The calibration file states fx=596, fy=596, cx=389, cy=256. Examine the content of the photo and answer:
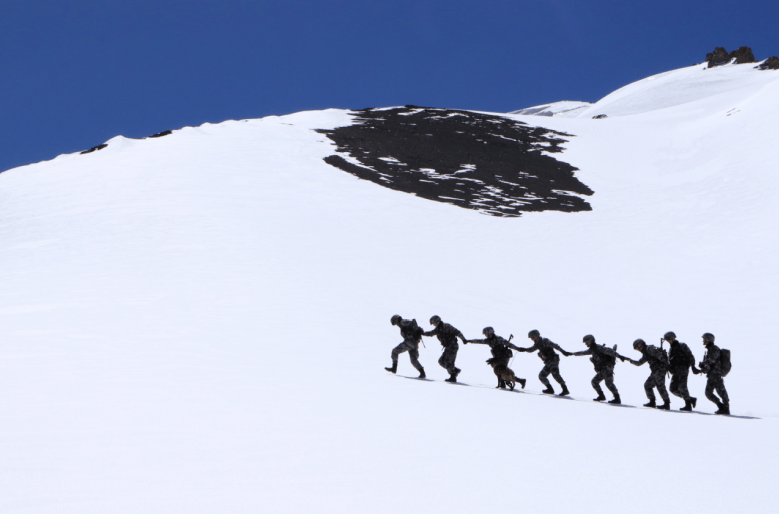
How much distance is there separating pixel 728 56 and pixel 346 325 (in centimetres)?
8293

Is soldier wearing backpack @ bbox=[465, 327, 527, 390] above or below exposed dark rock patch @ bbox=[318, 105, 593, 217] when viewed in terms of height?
below

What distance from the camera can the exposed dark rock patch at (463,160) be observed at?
29.5 meters

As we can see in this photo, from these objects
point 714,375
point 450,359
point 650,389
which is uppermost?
point 714,375

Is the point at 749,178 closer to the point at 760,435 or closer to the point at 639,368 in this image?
the point at 639,368

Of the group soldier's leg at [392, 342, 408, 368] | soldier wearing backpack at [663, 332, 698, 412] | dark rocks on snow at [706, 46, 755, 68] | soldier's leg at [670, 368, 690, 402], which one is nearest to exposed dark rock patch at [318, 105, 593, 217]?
soldier's leg at [392, 342, 408, 368]

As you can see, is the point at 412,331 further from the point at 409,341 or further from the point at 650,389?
the point at 650,389

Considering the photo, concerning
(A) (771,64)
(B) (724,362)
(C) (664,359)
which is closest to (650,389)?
(C) (664,359)

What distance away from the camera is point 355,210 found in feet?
84.5

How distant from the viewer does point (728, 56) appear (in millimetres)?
78125

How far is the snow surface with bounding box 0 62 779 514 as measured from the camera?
5367mm

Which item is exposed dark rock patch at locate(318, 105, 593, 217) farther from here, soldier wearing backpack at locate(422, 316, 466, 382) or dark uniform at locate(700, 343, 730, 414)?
dark uniform at locate(700, 343, 730, 414)

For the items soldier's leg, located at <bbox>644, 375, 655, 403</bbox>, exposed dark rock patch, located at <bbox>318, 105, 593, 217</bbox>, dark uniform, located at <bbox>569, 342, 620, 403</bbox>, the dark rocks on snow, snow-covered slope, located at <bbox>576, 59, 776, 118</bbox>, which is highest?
the dark rocks on snow

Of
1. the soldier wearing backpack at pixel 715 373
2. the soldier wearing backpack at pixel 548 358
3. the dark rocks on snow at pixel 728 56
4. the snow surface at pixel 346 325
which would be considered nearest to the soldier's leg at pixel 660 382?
the soldier wearing backpack at pixel 715 373

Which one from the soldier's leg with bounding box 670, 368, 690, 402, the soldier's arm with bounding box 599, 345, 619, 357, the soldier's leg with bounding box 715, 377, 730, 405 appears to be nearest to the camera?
the soldier's leg with bounding box 715, 377, 730, 405
